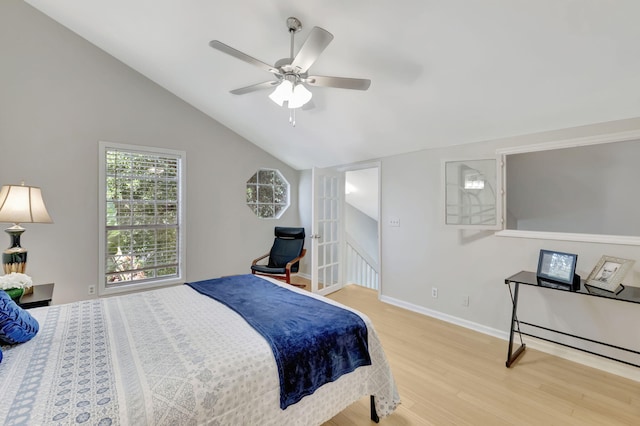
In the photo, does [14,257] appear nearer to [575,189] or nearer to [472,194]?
[472,194]

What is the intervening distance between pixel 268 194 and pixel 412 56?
134 inches

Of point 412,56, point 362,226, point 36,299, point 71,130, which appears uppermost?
point 412,56

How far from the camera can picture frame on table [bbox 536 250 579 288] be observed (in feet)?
7.23

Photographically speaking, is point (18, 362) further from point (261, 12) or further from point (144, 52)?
point (144, 52)

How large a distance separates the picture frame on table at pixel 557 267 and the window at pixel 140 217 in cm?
420

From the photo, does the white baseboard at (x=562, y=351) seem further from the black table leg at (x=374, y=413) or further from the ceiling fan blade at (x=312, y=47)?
the ceiling fan blade at (x=312, y=47)

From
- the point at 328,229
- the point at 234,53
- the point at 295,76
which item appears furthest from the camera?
the point at 328,229

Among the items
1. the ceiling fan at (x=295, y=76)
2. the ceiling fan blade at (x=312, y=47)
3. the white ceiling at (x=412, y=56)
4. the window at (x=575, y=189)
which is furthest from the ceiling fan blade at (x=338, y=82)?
the window at (x=575, y=189)

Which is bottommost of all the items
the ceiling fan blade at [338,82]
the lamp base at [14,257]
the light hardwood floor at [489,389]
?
the light hardwood floor at [489,389]

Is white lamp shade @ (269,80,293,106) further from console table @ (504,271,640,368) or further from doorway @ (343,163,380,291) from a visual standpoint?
doorway @ (343,163,380,291)

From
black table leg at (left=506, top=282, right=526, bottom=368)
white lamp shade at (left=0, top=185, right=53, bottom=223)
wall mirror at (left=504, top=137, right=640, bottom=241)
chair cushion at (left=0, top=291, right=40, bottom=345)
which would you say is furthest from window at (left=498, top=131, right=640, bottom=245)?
white lamp shade at (left=0, top=185, right=53, bottom=223)

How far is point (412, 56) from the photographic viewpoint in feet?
7.30

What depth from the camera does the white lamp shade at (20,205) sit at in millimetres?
2205

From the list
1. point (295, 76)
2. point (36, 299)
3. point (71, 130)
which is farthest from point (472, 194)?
point (71, 130)
